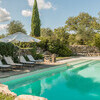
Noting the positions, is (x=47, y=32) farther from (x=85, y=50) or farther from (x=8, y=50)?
(x=8, y=50)

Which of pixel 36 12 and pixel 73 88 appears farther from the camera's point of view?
pixel 36 12

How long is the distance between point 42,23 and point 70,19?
28.2 feet

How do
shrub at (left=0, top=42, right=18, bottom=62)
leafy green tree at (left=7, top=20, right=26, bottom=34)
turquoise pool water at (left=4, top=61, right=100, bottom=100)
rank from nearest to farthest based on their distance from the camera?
turquoise pool water at (left=4, top=61, right=100, bottom=100), shrub at (left=0, top=42, right=18, bottom=62), leafy green tree at (left=7, top=20, right=26, bottom=34)

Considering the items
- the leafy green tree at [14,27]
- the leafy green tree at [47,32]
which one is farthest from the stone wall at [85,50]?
the leafy green tree at [14,27]

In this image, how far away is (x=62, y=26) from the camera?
1364 inches

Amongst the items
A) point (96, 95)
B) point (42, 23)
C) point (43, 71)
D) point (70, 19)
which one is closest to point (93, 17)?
point (70, 19)

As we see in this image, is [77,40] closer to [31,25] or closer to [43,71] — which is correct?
[31,25]

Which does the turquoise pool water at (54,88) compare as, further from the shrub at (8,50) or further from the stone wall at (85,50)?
the stone wall at (85,50)

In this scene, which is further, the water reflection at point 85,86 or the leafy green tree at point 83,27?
the leafy green tree at point 83,27

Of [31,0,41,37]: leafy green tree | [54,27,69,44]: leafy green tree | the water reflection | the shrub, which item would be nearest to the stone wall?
[54,27,69,44]: leafy green tree

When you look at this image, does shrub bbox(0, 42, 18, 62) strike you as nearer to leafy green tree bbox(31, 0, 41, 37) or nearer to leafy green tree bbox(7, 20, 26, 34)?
leafy green tree bbox(31, 0, 41, 37)

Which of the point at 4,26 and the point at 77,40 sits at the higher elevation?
the point at 4,26

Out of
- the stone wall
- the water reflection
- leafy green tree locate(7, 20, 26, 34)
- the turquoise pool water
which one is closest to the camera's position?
the turquoise pool water

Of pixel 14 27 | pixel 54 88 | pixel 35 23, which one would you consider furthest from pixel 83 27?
pixel 54 88
